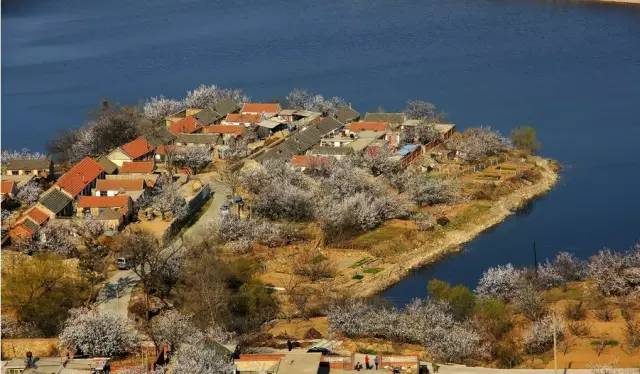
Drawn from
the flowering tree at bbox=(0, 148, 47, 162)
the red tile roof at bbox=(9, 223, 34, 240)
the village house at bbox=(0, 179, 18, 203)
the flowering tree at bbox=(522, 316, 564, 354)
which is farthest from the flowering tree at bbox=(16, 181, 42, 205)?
the flowering tree at bbox=(522, 316, 564, 354)

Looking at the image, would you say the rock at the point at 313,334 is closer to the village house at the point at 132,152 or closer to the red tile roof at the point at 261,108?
the village house at the point at 132,152

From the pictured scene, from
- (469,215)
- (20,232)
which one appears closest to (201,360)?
(20,232)

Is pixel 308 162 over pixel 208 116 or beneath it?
over

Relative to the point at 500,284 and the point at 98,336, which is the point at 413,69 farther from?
the point at 98,336

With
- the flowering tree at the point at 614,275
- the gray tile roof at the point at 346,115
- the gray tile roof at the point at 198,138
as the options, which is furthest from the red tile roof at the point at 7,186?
the flowering tree at the point at 614,275

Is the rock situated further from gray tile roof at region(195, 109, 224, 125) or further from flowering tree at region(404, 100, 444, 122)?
flowering tree at region(404, 100, 444, 122)

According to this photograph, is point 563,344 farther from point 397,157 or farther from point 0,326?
point 397,157
